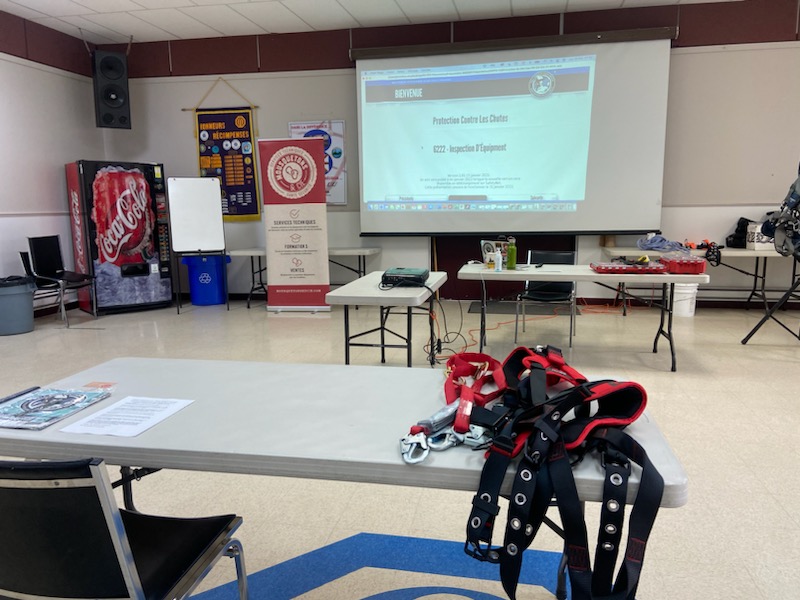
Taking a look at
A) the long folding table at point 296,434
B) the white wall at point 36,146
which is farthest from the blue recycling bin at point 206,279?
the long folding table at point 296,434

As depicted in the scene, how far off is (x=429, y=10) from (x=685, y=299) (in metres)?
4.04

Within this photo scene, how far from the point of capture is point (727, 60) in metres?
5.48

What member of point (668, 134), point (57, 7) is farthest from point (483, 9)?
point (57, 7)

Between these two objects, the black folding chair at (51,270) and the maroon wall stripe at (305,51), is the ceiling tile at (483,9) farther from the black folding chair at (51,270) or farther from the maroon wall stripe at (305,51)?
the black folding chair at (51,270)

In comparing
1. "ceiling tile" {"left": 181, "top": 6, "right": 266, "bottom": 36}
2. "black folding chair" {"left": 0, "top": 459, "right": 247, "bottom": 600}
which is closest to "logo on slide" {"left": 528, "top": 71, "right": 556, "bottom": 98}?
"ceiling tile" {"left": 181, "top": 6, "right": 266, "bottom": 36}

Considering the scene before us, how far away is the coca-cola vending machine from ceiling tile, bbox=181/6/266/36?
5.68 ft

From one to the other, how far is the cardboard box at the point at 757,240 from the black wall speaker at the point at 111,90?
7.01 metres

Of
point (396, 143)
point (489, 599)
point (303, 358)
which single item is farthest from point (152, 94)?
point (489, 599)

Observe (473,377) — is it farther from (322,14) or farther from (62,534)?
(322,14)

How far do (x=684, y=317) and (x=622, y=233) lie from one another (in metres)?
1.09

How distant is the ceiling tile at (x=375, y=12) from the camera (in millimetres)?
5297

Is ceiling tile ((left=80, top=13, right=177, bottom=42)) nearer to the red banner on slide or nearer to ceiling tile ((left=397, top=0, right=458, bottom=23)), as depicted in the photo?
the red banner on slide

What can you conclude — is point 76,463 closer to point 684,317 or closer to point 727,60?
point 684,317

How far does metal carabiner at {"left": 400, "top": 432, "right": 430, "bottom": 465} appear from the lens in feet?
3.35
